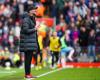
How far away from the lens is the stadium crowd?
25.2 metres

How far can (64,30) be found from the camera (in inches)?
1040

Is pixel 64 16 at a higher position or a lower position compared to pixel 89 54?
higher

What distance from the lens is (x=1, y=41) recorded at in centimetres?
2808

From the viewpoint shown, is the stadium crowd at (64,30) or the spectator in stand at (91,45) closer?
the spectator in stand at (91,45)

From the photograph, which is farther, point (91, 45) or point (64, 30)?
point (64, 30)

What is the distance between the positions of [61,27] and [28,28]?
37.8 feet

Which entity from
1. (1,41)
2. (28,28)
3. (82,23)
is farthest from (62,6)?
(28,28)

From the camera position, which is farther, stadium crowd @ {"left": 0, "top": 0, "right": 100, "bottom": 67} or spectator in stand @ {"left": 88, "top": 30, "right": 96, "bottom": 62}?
stadium crowd @ {"left": 0, "top": 0, "right": 100, "bottom": 67}

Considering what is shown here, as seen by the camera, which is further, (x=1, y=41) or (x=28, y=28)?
(x=1, y=41)

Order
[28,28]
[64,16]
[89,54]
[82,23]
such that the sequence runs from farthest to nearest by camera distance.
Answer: [64,16]
[82,23]
[89,54]
[28,28]

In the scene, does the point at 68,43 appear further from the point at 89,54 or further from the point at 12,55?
the point at 12,55

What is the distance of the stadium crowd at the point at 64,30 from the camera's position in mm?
25188

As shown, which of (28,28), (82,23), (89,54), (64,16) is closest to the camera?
(28,28)

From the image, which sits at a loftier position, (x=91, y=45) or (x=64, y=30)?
(x=64, y=30)
